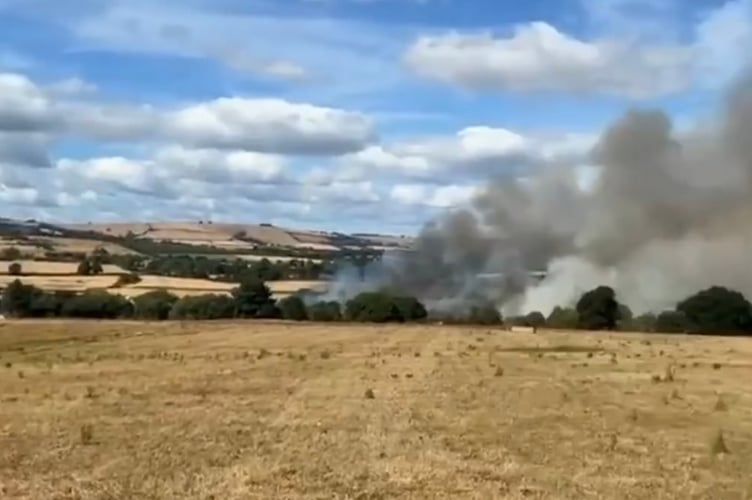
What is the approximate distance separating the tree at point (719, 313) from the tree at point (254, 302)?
41337 millimetres

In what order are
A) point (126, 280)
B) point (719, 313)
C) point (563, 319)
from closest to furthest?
point (719, 313) < point (563, 319) < point (126, 280)

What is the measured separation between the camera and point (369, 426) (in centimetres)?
2788

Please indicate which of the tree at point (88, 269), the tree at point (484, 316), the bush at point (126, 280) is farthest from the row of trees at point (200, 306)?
the tree at point (88, 269)

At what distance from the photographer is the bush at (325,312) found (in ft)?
398

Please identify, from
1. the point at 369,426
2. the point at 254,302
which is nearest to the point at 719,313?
the point at 254,302

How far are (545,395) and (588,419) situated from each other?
6.97 metres

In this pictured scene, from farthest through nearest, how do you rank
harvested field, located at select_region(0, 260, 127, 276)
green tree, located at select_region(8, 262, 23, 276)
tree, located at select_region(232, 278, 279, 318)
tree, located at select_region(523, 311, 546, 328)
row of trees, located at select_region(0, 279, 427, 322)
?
harvested field, located at select_region(0, 260, 127, 276)
green tree, located at select_region(8, 262, 23, 276)
tree, located at select_region(232, 278, 279, 318)
row of trees, located at select_region(0, 279, 427, 322)
tree, located at select_region(523, 311, 546, 328)

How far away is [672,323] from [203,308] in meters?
Result: 45.9

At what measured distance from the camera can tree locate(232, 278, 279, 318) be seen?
407 ft

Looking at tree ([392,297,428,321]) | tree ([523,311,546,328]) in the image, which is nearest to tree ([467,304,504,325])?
tree ([523,311,546,328])

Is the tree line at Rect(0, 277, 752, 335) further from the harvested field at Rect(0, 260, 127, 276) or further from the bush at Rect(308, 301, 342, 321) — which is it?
the harvested field at Rect(0, 260, 127, 276)

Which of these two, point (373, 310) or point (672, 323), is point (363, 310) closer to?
point (373, 310)

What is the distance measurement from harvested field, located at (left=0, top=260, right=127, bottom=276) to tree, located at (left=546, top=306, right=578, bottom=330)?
7123 centimetres

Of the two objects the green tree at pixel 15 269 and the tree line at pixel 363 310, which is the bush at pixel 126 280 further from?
the tree line at pixel 363 310
